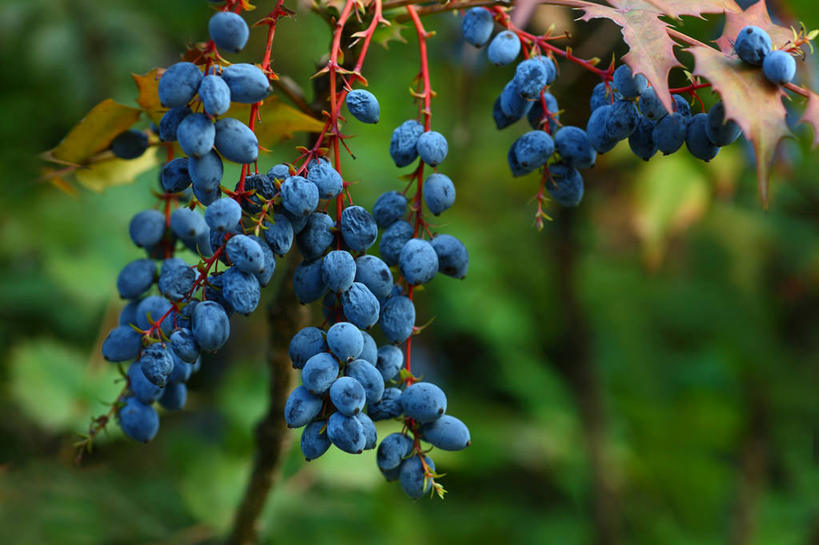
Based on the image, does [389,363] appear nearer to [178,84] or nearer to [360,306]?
[360,306]

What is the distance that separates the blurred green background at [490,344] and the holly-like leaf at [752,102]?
65 cm

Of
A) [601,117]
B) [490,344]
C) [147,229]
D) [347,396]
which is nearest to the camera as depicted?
[347,396]

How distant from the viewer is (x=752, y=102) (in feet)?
1.72

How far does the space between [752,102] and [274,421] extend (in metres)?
0.55

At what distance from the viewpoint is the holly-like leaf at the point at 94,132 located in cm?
66

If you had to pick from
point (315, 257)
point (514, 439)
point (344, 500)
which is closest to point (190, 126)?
point (315, 257)

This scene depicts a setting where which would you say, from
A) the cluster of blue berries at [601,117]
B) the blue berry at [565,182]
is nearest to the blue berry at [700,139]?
the cluster of blue berries at [601,117]

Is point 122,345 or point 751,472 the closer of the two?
point 122,345

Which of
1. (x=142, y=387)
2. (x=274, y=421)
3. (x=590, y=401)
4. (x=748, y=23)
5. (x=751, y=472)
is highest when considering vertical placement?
(x=748, y=23)

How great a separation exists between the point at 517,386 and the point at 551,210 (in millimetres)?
673

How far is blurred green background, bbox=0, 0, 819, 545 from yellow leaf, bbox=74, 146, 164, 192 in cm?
38

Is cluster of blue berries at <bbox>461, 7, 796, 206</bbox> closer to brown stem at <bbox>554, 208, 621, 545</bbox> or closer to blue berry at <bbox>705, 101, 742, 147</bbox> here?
blue berry at <bbox>705, 101, 742, 147</bbox>

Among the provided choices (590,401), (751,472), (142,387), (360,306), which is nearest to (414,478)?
(360,306)

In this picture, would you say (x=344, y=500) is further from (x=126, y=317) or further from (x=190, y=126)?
(x=190, y=126)
